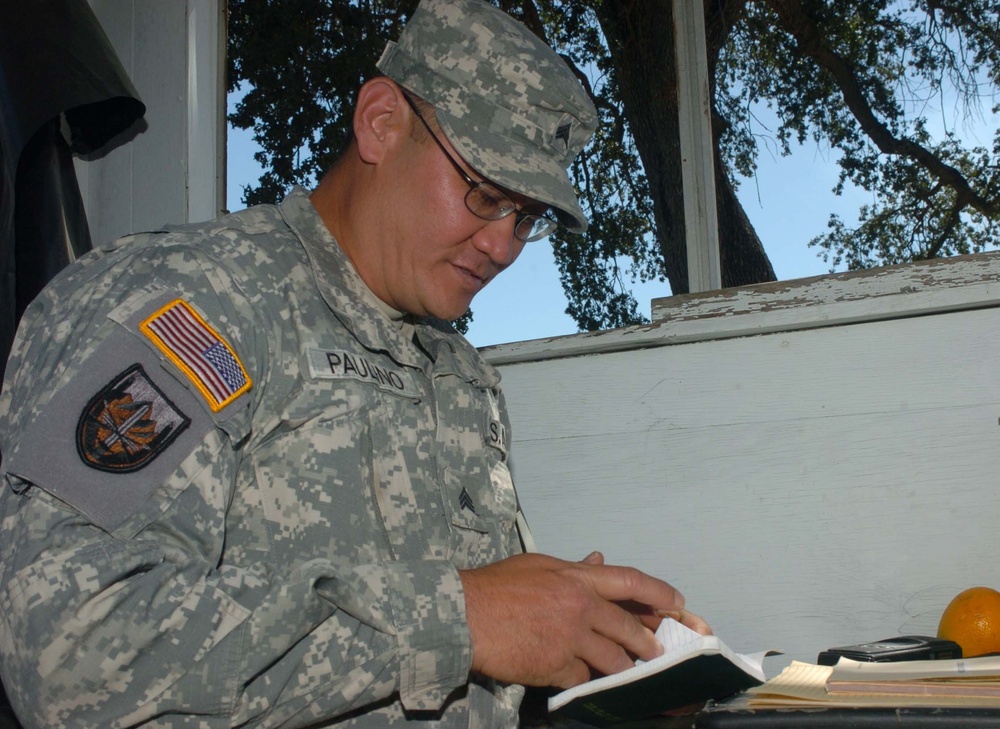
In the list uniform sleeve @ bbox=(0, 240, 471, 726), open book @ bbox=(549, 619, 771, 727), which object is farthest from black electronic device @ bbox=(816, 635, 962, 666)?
uniform sleeve @ bbox=(0, 240, 471, 726)

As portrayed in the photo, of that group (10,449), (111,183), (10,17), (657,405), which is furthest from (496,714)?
(111,183)

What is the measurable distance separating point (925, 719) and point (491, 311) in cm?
178

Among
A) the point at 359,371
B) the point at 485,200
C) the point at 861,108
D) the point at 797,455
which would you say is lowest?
the point at 797,455

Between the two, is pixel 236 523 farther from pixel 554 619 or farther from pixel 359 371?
pixel 554 619

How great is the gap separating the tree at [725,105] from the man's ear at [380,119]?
103 cm

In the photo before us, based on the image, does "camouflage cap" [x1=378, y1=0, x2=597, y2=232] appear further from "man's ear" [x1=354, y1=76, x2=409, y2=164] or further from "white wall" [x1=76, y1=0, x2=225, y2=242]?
"white wall" [x1=76, y1=0, x2=225, y2=242]

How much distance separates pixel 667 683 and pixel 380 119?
989mm

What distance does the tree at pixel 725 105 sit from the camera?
2.28 m

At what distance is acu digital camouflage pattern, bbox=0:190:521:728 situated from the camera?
1045 millimetres

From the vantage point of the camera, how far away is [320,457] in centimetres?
136

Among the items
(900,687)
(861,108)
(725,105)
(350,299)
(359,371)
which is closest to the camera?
(900,687)

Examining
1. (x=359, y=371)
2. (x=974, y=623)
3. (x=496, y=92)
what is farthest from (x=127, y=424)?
(x=974, y=623)

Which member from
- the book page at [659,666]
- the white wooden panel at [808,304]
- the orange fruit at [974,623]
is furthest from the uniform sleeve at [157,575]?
the white wooden panel at [808,304]

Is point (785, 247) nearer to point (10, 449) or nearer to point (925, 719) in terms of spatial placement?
point (925, 719)
